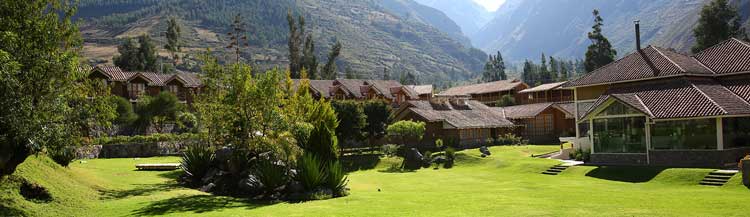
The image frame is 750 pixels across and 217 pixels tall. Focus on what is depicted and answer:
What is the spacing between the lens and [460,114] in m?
55.6

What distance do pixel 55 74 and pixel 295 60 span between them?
85635mm

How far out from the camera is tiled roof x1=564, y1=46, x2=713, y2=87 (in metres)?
32.9

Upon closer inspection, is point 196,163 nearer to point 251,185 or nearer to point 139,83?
point 251,185

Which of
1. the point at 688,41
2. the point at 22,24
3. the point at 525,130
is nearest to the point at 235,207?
the point at 22,24

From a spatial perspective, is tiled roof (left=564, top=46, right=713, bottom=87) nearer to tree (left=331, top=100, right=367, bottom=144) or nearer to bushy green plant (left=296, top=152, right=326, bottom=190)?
tree (left=331, top=100, right=367, bottom=144)

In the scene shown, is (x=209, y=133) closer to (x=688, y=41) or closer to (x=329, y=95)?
(x=329, y=95)

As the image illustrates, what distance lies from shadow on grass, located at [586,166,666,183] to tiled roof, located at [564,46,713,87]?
644 cm

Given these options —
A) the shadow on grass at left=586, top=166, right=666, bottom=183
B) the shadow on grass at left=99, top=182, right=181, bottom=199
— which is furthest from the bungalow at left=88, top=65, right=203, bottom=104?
the shadow on grass at left=586, top=166, right=666, bottom=183

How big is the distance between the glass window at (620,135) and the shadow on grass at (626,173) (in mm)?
1949

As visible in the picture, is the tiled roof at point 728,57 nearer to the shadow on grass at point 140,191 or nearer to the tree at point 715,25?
the shadow on grass at point 140,191

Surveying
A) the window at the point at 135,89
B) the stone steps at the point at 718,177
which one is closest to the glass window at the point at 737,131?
the stone steps at the point at 718,177

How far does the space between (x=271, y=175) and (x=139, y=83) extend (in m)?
43.2

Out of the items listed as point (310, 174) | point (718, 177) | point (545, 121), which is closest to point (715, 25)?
point (545, 121)

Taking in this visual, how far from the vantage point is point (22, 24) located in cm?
1425
